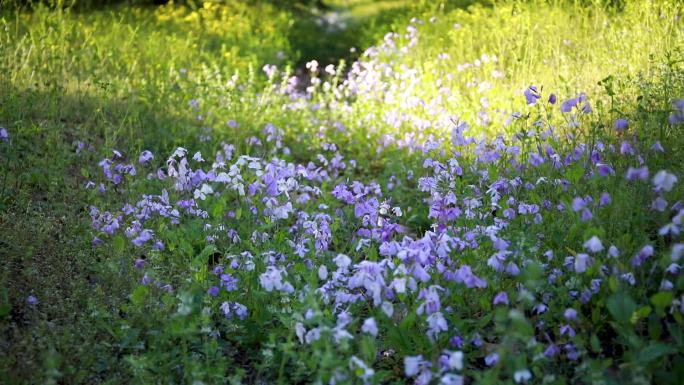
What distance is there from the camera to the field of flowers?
2.64 metres

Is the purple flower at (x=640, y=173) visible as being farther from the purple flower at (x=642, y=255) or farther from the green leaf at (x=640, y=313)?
the green leaf at (x=640, y=313)

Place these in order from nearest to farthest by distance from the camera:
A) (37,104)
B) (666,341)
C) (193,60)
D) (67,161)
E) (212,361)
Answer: (666,341)
(212,361)
(67,161)
(37,104)
(193,60)

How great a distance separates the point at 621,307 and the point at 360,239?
1241 mm

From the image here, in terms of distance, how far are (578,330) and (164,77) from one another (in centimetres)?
469

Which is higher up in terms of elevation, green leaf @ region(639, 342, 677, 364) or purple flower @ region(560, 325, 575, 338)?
green leaf @ region(639, 342, 677, 364)

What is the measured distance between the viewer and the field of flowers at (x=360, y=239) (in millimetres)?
2641

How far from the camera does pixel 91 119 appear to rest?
5.47m

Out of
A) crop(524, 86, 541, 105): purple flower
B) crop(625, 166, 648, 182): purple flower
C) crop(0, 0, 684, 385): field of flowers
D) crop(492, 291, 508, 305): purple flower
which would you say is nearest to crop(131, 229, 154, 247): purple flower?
crop(0, 0, 684, 385): field of flowers

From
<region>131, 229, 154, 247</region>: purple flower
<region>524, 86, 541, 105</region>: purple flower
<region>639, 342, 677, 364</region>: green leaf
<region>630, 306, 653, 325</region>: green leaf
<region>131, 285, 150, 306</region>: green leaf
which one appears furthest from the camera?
<region>524, 86, 541, 105</region>: purple flower

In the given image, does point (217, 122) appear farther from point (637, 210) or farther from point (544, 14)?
point (637, 210)

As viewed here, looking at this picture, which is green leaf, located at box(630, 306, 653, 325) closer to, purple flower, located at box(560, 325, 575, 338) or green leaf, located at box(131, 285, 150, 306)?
purple flower, located at box(560, 325, 575, 338)

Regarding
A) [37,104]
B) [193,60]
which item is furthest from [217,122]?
[193,60]

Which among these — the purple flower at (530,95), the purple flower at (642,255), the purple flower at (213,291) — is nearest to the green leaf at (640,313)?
the purple flower at (642,255)

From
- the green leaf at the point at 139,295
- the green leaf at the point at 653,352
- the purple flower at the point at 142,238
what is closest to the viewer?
the green leaf at the point at 653,352
